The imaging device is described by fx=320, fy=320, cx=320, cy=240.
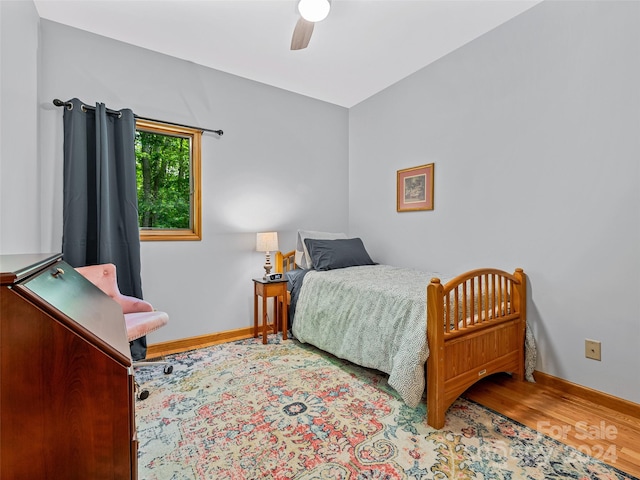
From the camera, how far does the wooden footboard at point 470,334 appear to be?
5.82ft

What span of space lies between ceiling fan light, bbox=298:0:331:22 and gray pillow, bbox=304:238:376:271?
1.90m

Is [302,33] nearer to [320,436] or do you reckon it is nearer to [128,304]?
[128,304]

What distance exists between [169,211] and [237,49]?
1572mm

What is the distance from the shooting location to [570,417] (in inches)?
73.0

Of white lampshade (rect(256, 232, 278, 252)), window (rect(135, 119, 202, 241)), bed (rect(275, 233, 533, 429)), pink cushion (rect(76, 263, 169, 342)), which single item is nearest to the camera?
bed (rect(275, 233, 533, 429))

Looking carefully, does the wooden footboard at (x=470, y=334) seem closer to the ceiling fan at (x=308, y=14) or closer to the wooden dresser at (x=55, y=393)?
the wooden dresser at (x=55, y=393)

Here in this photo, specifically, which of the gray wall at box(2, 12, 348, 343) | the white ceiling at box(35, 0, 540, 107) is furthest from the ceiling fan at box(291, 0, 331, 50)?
the gray wall at box(2, 12, 348, 343)

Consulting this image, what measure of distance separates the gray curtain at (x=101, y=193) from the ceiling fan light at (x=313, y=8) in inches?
64.2

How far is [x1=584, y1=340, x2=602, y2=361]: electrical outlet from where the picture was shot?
2.02 metres

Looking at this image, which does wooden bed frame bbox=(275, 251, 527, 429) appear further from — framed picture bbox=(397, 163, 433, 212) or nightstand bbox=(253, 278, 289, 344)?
nightstand bbox=(253, 278, 289, 344)

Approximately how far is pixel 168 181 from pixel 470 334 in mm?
2819

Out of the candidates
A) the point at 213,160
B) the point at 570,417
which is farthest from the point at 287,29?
the point at 570,417

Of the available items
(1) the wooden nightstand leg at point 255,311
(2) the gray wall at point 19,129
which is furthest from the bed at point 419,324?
(2) the gray wall at point 19,129

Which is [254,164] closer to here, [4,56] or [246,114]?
[246,114]
